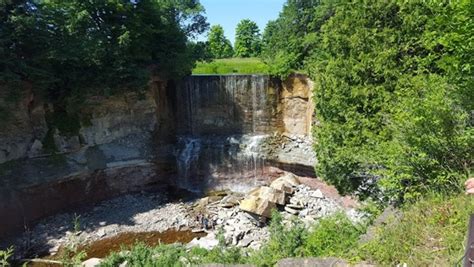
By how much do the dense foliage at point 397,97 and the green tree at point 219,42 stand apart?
41264mm

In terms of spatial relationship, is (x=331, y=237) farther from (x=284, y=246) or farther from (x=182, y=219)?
(x=182, y=219)

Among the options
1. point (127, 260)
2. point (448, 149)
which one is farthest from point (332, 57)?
point (127, 260)

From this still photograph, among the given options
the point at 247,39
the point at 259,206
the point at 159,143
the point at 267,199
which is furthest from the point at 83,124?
the point at 247,39

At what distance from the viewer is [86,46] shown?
14.7 m

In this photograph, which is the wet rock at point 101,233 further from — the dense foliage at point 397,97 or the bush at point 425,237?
the bush at point 425,237

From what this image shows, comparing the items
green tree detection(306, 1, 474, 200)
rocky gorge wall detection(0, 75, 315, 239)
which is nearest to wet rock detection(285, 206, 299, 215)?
rocky gorge wall detection(0, 75, 315, 239)

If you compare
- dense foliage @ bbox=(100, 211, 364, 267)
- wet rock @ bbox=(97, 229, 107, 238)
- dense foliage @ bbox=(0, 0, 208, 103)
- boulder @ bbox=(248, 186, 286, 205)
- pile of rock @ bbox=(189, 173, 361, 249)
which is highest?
dense foliage @ bbox=(0, 0, 208, 103)

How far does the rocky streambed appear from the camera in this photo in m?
13.5

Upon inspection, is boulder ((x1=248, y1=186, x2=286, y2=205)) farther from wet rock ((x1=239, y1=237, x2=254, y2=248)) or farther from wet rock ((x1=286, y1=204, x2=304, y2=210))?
wet rock ((x1=239, y1=237, x2=254, y2=248))

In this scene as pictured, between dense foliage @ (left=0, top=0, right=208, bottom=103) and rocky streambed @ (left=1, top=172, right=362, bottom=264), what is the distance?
556 centimetres

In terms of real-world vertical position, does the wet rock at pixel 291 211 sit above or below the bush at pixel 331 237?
below

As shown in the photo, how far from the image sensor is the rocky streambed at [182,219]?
531 inches

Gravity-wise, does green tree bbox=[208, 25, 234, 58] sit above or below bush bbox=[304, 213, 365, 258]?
above

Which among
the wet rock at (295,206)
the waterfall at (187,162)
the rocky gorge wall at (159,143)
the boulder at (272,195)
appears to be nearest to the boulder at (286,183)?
the boulder at (272,195)
